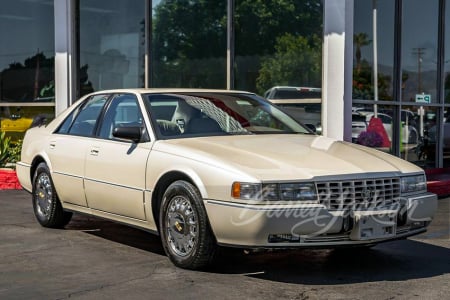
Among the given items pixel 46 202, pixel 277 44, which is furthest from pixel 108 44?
pixel 46 202

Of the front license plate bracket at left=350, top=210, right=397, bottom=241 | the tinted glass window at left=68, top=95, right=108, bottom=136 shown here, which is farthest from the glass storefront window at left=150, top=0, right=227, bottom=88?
the front license plate bracket at left=350, top=210, right=397, bottom=241

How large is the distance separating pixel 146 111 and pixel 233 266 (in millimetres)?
1616

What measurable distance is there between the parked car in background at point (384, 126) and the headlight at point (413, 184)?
5338 mm

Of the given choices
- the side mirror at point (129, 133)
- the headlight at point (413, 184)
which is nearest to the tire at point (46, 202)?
the side mirror at point (129, 133)

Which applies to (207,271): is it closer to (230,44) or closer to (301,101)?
(301,101)

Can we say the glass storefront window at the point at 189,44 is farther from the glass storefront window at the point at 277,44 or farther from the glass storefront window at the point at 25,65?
the glass storefront window at the point at 25,65

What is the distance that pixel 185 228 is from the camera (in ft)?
19.2

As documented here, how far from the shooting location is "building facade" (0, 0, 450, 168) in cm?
1160

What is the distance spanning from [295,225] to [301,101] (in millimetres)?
6499

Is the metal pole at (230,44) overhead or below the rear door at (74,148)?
overhead

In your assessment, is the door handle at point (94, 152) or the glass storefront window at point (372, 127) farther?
the glass storefront window at point (372, 127)

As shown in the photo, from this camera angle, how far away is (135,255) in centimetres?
657

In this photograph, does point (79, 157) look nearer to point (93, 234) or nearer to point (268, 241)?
point (93, 234)

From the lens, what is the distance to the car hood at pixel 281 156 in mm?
5520
